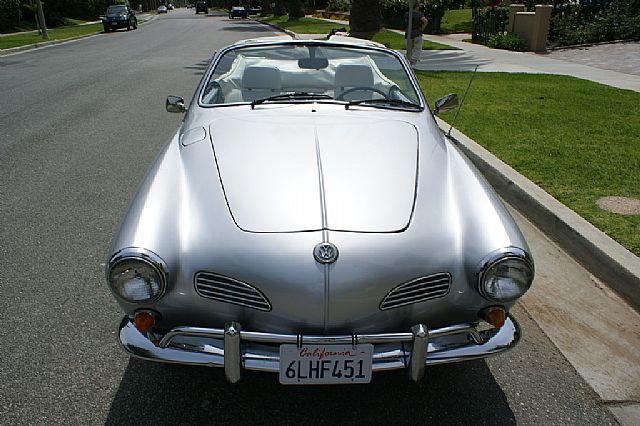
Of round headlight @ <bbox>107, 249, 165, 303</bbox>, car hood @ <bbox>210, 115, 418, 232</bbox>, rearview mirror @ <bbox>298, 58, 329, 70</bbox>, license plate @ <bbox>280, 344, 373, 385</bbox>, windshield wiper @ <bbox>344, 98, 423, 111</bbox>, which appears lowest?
license plate @ <bbox>280, 344, 373, 385</bbox>

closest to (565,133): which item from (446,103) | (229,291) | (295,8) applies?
(446,103)

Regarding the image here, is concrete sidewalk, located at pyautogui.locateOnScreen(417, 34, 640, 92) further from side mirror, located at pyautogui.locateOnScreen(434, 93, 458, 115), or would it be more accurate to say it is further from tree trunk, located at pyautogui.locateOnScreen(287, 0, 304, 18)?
tree trunk, located at pyautogui.locateOnScreen(287, 0, 304, 18)

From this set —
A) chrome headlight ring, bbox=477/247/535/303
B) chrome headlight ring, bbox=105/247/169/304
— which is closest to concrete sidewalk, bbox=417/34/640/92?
chrome headlight ring, bbox=477/247/535/303

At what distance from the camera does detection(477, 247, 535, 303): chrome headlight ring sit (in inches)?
88.2

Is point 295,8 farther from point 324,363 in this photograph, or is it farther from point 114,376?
point 324,363

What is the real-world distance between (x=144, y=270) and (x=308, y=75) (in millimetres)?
2248

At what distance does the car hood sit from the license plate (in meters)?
0.49

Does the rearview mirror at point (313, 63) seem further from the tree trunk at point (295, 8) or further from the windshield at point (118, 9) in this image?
the tree trunk at point (295, 8)

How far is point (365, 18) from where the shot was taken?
19.9 metres

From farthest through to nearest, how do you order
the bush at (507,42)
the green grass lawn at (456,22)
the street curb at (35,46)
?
the green grass lawn at (456,22)
the street curb at (35,46)
the bush at (507,42)

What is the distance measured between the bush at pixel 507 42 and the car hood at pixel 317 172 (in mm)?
15721

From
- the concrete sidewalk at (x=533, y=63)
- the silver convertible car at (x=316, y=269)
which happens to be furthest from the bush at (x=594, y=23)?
the silver convertible car at (x=316, y=269)

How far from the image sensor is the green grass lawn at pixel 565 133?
4.79m

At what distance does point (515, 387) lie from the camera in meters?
2.66
